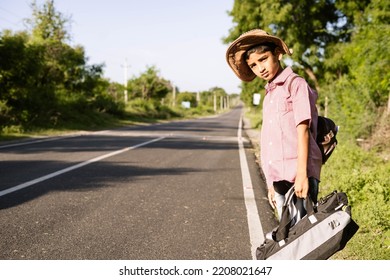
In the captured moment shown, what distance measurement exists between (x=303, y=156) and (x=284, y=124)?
10.1 inches

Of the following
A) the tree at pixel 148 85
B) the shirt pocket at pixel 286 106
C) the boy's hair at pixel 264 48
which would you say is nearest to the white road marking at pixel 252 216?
the shirt pocket at pixel 286 106

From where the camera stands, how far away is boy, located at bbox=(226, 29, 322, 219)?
7.76ft

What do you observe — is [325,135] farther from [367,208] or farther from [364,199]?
[364,199]

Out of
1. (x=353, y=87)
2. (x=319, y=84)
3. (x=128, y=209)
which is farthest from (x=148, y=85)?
(x=128, y=209)

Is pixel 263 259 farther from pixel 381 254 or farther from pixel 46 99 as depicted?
pixel 46 99

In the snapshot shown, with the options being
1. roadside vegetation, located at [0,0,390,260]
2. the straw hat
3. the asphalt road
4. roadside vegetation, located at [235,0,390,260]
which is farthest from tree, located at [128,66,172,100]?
the straw hat

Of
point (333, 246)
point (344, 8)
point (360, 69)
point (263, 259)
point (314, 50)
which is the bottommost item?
point (263, 259)

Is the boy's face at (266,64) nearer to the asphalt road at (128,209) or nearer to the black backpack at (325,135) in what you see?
the black backpack at (325,135)

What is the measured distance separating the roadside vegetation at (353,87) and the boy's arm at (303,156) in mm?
1602

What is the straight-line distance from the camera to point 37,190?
5.81 m

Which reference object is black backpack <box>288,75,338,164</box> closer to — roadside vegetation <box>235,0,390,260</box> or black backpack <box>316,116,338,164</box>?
black backpack <box>316,116,338,164</box>

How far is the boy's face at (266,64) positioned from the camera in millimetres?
2588
